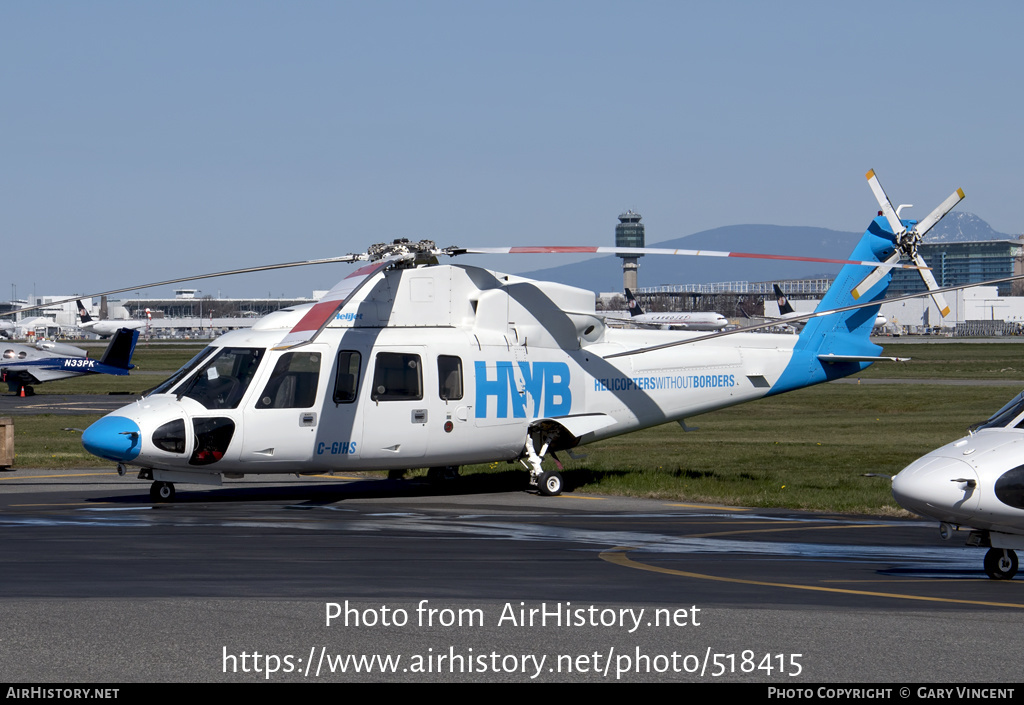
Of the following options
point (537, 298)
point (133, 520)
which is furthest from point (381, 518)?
point (537, 298)

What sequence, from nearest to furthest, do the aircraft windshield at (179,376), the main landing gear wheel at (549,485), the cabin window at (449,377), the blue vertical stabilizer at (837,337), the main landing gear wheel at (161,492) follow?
the aircraft windshield at (179,376) → the main landing gear wheel at (161,492) → the cabin window at (449,377) → the main landing gear wheel at (549,485) → the blue vertical stabilizer at (837,337)

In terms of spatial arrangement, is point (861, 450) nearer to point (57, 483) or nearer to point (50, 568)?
point (57, 483)

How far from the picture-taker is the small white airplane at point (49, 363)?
53.1m

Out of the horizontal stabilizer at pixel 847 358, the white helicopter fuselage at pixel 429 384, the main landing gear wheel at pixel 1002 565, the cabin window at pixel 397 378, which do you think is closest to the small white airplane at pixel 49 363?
the white helicopter fuselage at pixel 429 384

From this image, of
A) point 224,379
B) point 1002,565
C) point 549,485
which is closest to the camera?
point 1002,565

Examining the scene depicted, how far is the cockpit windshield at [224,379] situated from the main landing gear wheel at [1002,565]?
10723 millimetres

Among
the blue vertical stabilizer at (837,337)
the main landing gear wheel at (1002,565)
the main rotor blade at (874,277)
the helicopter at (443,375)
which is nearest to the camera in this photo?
the main landing gear wheel at (1002,565)

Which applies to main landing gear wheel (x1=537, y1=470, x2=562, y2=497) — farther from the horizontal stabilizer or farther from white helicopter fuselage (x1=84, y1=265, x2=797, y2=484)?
the horizontal stabilizer

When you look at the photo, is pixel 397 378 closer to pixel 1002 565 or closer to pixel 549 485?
pixel 549 485

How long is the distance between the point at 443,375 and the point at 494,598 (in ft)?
30.3

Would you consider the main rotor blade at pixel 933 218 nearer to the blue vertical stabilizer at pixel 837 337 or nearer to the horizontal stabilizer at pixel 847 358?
the blue vertical stabilizer at pixel 837 337

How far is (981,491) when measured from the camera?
1016 centimetres

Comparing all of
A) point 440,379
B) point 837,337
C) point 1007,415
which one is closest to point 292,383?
point 440,379

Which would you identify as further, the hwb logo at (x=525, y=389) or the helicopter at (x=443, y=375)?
the hwb logo at (x=525, y=389)
